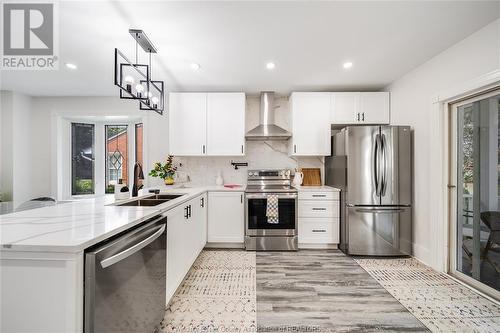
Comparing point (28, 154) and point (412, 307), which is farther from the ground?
point (28, 154)

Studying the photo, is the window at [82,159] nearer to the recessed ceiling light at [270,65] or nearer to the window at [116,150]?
the window at [116,150]

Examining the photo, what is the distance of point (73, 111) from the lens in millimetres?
4035

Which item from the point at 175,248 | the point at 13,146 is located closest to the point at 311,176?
the point at 175,248

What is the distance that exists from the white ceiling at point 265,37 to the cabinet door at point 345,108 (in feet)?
0.85

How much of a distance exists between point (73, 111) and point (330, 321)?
16.2 ft

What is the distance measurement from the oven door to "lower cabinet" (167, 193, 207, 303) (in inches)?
28.0

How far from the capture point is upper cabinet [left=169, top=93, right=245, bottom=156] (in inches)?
143

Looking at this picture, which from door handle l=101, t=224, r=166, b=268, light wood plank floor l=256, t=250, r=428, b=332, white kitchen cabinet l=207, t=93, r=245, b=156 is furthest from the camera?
white kitchen cabinet l=207, t=93, r=245, b=156

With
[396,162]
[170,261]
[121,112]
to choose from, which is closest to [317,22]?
[396,162]

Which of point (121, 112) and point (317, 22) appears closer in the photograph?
point (317, 22)

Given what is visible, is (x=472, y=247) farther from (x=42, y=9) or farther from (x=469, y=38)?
(x=42, y=9)

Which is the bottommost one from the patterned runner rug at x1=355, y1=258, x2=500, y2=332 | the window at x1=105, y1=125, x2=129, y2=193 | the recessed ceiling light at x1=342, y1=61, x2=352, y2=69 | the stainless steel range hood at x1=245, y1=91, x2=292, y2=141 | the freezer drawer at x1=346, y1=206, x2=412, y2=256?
the patterned runner rug at x1=355, y1=258, x2=500, y2=332

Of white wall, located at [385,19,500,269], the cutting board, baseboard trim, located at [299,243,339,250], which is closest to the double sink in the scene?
baseboard trim, located at [299,243,339,250]

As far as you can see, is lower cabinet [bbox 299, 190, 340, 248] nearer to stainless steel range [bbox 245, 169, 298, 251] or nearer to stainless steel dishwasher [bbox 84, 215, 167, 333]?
stainless steel range [bbox 245, 169, 298, 251]
